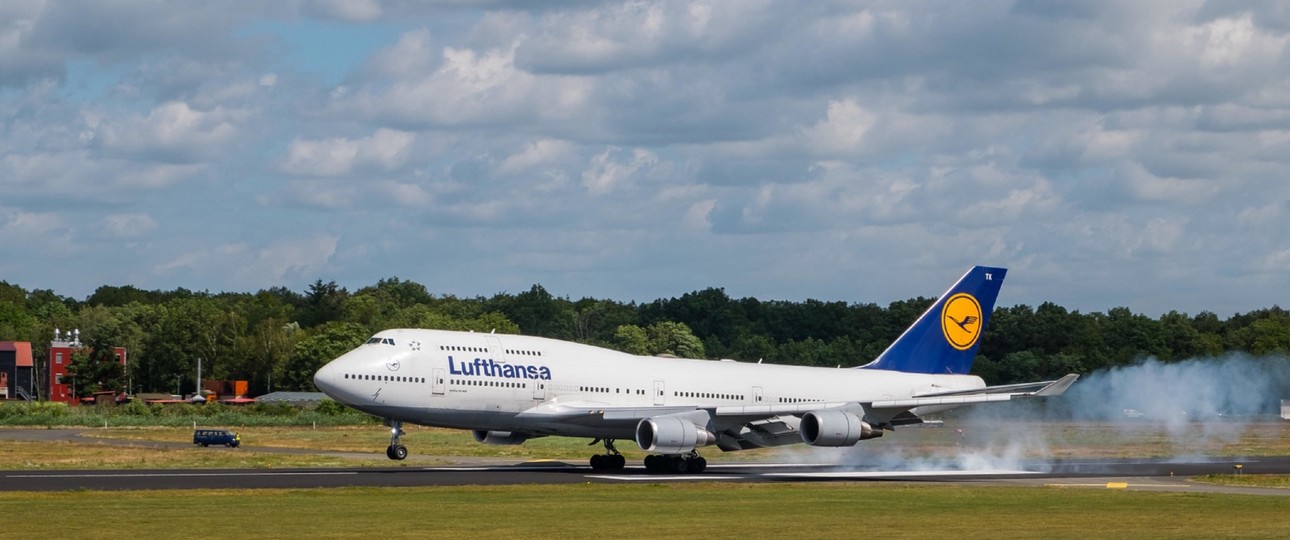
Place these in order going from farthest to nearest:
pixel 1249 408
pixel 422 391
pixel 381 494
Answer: pixel 1249 408 → pixel 422 391 → pixel 381 494

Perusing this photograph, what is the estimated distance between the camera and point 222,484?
4509 centimetres

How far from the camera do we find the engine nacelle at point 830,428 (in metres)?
53.5

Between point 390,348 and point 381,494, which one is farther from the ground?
point 390,348

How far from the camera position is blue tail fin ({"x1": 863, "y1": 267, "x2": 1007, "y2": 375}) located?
2549 inches

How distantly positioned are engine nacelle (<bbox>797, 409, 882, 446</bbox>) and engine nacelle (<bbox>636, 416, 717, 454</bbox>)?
3542 millimetres

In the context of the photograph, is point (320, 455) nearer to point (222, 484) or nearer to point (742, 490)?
point (222, 484)

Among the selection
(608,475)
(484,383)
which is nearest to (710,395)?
(608,475)

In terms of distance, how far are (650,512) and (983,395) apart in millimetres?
23301

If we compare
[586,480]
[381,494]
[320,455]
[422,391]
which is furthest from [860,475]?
[320,455]

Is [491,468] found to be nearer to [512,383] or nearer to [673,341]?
[512,383]

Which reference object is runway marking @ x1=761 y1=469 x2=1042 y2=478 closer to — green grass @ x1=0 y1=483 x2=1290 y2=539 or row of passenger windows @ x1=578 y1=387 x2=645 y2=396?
row of passenger windows @ x1=578 y1=387 x2=645 y2=396

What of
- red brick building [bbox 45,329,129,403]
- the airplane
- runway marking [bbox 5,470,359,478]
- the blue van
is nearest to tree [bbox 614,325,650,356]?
red brick building [bbox 45,329,129,403]

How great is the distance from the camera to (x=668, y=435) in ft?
172

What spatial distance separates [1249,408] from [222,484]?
1854 inches
